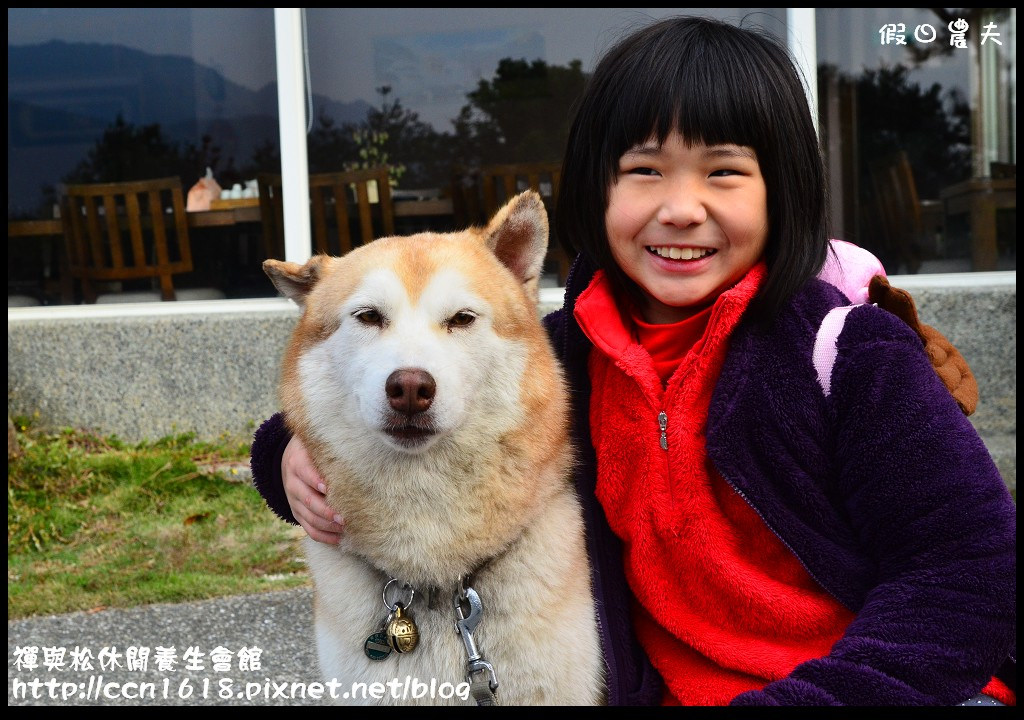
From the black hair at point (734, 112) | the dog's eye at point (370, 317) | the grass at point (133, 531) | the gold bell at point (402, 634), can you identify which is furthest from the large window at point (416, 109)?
the gold bell at point (402, 634)

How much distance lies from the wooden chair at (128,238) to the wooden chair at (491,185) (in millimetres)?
1645

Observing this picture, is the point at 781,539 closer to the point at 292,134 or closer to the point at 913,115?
the point at 292,134

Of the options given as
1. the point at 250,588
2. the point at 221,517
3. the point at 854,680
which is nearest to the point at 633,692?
the point at 854,680

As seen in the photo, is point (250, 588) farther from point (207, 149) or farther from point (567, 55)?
point (567, 55)

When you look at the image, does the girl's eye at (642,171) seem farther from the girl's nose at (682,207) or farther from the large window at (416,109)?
the large window at (416,109)

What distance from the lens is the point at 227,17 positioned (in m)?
6.18

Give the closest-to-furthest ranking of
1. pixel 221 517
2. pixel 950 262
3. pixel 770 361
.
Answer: pixel 770 361 < pixel 221 517 < pixel 950 262

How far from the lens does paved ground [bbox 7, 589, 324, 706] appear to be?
9.85 feet

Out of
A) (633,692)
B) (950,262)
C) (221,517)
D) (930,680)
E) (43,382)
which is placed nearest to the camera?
(930,680)

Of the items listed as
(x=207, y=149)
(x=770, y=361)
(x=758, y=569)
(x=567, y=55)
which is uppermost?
(x=567, y=55)

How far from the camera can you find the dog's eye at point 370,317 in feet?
6.30

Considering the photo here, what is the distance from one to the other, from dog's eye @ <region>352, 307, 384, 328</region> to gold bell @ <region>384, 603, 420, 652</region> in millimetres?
598

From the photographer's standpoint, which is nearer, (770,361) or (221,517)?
(770,361)

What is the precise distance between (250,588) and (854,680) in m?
2.74
